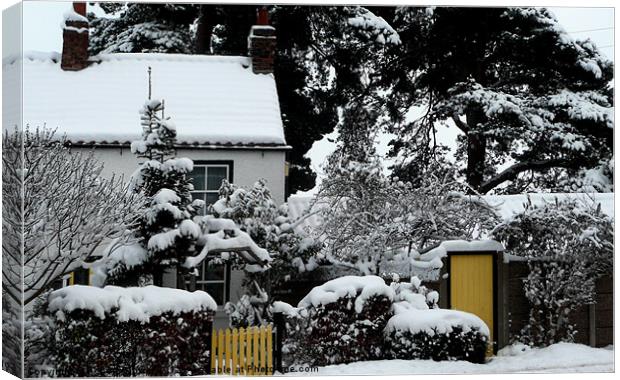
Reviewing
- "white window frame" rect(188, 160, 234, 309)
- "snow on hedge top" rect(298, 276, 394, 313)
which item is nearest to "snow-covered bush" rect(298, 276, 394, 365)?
"snow on hedge top" rect(298, 276, 394, 313)

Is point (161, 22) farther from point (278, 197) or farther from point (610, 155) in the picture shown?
point (610, 155)

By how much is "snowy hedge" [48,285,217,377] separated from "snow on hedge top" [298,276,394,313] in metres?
1.46

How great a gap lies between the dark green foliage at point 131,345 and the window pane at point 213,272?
727 mm

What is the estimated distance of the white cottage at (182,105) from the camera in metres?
12.0

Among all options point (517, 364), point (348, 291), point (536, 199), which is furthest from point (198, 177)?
point (517, 364)

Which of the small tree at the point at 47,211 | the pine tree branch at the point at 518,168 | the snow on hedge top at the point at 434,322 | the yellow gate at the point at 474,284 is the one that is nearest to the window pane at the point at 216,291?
the small tree at the point at 47,211

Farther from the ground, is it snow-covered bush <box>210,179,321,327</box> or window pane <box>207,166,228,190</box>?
window pane <box>207,166,228,190</box>

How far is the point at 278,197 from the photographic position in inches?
508

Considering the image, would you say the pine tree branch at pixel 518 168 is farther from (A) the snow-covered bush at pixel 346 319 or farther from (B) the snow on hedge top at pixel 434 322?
(A) the snow-covered bush at pixel 346 319

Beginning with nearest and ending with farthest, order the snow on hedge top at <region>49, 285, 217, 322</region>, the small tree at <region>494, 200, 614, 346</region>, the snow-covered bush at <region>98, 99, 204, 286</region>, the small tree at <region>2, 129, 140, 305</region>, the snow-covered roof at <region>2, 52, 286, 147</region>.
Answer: the small tree at <region>2, 129, 140, 305</region>, the snow on hedge top at <region>49, 285, 217, 322</region>, the snow-covered roof at <region>2, 52, 286, 147</region>, the snow-covered bush at <region>98, 99, 204, 286</region>, the small tree at <region>494, 200, 614, 346</region>

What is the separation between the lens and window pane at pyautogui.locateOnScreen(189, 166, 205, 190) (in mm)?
12664

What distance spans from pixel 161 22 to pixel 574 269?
674cm

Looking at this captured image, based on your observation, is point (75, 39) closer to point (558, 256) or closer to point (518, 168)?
point (518, 168)

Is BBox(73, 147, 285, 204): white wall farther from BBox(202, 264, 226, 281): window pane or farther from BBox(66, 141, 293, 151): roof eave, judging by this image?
BBox(202, 264, 226, 281): window pane
